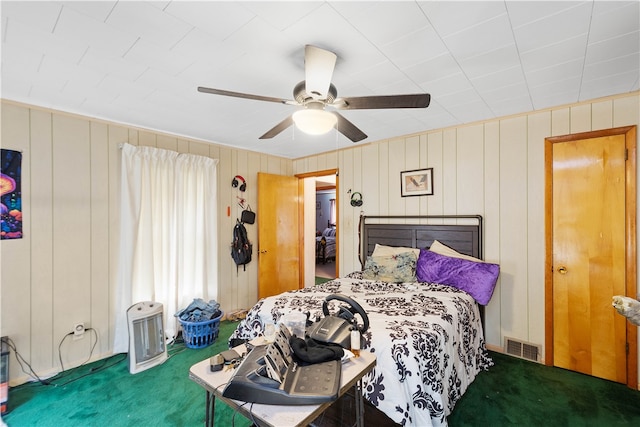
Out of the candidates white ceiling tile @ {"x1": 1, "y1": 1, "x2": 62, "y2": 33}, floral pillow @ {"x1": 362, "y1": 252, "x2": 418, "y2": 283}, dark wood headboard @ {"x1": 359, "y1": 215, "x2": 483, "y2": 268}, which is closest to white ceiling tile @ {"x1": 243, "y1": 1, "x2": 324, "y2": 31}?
white ceiling tile @ {"x1": 1, "y1": 1, "x2": 62, "y2": 33}

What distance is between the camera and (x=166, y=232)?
10.7 ft

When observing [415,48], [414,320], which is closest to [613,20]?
[415,48]

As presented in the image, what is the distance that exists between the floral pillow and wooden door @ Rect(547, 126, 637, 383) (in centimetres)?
124

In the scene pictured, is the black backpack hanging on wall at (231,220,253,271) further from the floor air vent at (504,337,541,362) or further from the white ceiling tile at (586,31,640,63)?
the white ceiling tile at (586,31,640,63)

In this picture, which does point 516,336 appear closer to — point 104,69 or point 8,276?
point 104,69

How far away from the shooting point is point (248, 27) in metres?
1.48

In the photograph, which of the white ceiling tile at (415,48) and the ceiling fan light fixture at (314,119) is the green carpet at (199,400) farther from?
the white ceiling tile at (415,48)

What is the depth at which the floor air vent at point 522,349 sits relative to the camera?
269cm

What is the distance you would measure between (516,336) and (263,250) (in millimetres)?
3247

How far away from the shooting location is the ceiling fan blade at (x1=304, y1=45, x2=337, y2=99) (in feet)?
4.49

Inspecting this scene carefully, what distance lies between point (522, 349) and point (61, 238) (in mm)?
4547

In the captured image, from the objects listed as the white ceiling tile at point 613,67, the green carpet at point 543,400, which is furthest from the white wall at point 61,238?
the white ceiling tile at point 613,67

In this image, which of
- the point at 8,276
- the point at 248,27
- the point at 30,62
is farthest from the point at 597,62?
the point at 8,276

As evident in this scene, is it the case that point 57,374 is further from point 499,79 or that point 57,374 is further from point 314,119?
point 499,79
